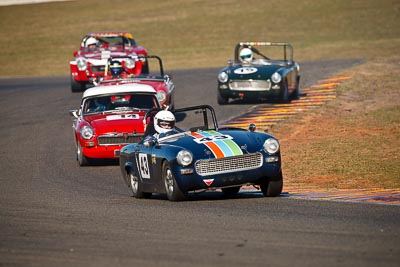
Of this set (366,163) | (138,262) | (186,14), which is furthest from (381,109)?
(186,14)

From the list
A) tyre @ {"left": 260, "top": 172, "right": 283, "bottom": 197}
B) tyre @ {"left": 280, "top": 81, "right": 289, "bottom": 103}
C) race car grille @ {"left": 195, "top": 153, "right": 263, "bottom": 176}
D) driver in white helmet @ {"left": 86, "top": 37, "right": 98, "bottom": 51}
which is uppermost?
race car grille @ {"left": 195, "top": 153, "right": 263, "bottom": 176}

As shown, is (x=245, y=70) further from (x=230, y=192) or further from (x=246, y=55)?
(x=230, y=192)

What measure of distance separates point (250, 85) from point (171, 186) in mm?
12465

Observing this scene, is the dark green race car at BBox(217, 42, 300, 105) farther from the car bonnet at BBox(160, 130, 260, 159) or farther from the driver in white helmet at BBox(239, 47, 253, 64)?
the car bonnet at BBox(160, 130, 260, 159)

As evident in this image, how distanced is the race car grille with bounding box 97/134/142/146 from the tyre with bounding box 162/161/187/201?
5409mm

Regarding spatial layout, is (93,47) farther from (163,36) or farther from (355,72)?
(163,36)

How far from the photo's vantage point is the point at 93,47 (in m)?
29.0

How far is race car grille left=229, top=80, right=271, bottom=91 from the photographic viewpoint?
24.0 meters

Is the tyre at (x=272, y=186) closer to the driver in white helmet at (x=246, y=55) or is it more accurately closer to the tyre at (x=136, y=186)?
the tyre at (x=136, y=186)

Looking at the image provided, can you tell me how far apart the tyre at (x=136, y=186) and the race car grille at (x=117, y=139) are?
4.00m

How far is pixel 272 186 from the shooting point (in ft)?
39.1

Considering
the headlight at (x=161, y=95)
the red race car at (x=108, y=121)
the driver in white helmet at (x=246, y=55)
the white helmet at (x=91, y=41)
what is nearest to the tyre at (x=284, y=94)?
the driver in white helmet at (x=246, y=55)

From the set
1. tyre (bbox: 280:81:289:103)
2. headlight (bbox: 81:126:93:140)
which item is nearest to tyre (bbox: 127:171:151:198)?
headlight (bbox: 81:126:93:140)

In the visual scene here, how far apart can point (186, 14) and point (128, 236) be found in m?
45.7
